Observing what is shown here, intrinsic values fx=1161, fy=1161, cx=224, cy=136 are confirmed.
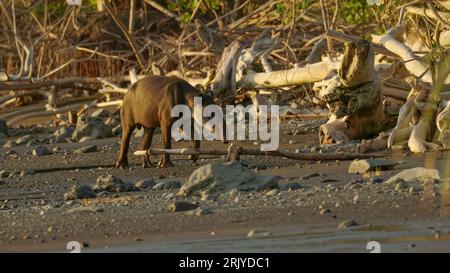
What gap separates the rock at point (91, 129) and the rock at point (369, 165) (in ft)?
19.8

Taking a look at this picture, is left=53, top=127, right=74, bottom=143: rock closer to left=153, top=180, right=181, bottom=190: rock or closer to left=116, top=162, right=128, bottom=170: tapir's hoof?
left=116, top=162, right=128, bottom=170: tapir's hoof

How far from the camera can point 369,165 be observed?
9188 millimetres

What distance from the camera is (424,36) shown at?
41.4 ft

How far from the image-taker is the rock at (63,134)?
14.9 m

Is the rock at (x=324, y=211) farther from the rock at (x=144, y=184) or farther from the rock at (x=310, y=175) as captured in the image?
the rock at (x=144, y=184)

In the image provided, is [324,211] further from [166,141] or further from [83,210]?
[166,141]

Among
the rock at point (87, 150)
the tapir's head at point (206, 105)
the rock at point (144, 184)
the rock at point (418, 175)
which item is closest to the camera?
the rock at point (418, 175)

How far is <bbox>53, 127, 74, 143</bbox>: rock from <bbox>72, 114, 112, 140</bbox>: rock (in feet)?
0.63

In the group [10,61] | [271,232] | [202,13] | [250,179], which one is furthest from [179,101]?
[10,61]

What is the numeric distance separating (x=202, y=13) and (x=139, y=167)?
7.79 metres

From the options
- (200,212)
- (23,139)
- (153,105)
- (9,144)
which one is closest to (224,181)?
(200,212)

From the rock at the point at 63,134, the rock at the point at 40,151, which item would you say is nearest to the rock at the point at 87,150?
the rock at the point at 40,151
